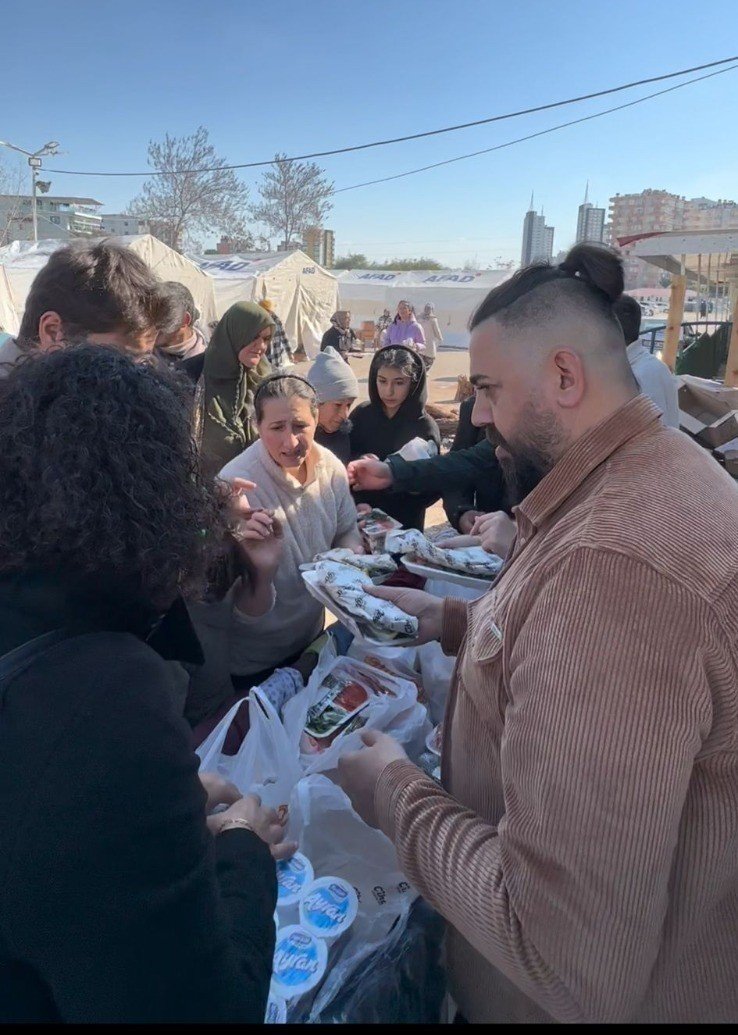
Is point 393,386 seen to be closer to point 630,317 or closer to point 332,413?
point 332,413

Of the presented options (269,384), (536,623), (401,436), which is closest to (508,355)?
(536,623)

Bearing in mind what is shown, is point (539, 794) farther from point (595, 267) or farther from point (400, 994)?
point (595, 267)

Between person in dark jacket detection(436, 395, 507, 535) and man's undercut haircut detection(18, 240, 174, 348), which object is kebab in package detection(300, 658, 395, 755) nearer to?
man's undercut haircut detection(18, 240, 174, 348)

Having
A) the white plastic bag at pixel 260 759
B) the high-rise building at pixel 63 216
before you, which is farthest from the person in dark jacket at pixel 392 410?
the high-rise building at pixel 63 216

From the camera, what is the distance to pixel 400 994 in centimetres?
137

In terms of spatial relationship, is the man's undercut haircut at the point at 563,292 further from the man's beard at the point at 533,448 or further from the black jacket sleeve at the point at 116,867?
the black jacket sleeve at the point at 116,867

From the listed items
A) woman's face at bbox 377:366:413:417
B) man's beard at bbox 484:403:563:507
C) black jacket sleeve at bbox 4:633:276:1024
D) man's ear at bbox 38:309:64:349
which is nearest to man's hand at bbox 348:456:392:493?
woman's face at bbox 377:366:413:417

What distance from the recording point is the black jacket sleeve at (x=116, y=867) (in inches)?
32.9

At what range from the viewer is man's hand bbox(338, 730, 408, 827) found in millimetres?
1347

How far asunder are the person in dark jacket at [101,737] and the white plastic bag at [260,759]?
0.56 meters

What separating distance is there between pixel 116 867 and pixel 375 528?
7.25 ft

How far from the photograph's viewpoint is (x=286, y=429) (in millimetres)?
2742

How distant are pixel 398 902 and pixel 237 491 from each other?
1.27 m

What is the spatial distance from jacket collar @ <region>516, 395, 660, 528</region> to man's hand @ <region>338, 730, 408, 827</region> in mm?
551
